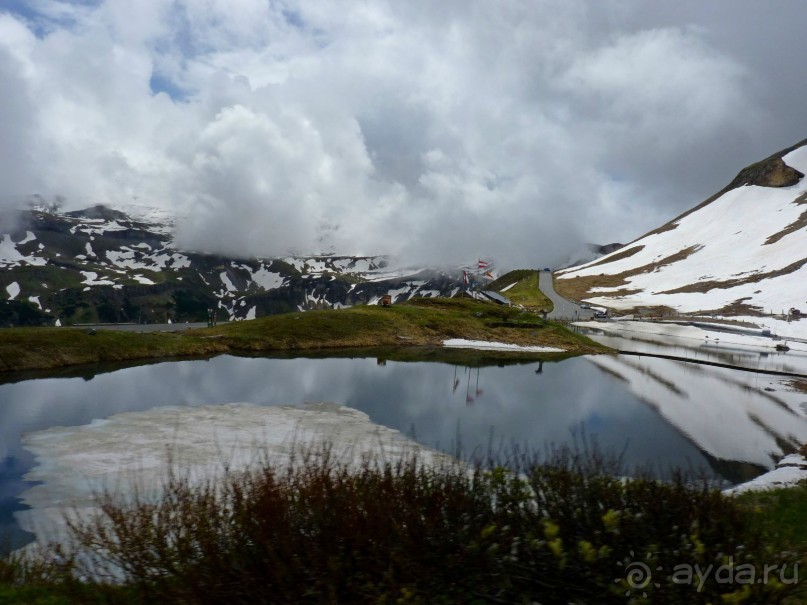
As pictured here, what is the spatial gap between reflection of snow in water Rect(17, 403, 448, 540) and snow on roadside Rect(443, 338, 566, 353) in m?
43.6

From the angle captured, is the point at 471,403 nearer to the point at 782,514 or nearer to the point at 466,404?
the point at 466,404

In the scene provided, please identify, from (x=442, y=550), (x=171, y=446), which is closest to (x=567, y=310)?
(x=171, y=446)

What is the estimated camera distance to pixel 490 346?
75125mm

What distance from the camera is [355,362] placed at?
55.5 m

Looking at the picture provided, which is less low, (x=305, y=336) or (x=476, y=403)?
(x=305, y=336)

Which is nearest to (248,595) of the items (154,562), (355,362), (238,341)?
(154,562)

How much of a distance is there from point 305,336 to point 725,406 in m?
46.3

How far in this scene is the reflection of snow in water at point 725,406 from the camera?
28.5 metres

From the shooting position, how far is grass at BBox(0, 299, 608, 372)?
151 ft

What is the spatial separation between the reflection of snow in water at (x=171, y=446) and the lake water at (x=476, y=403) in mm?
807

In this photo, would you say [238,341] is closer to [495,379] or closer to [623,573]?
[495,379]

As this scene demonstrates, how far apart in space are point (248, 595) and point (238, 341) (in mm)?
58279

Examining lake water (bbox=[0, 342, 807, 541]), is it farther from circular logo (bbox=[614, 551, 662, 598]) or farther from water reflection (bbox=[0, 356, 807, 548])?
circular logo (bbox=[614, 551, 662, 598])

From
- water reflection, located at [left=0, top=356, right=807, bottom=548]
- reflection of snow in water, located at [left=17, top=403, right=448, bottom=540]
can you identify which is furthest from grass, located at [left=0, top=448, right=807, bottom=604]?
water reflection, located at [left=0, top=356, right=807, bottom=548]
